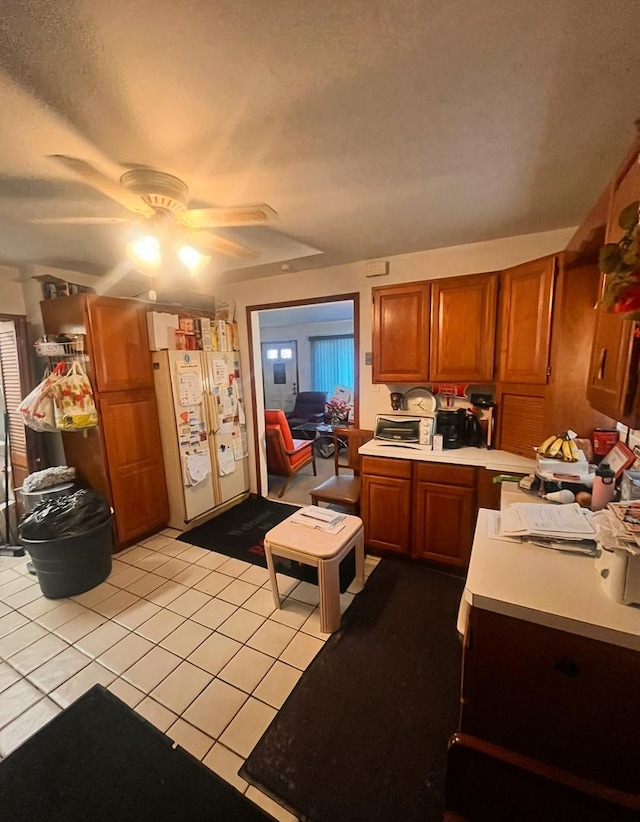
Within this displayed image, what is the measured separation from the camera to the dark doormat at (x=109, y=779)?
47.4 inches

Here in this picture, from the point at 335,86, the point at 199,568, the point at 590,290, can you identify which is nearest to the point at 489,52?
the point at 335,86

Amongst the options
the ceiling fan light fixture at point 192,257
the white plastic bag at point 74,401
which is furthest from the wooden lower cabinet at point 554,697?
the white plastic bag at point 74,401

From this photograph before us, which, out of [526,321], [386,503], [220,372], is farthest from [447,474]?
[220,372]

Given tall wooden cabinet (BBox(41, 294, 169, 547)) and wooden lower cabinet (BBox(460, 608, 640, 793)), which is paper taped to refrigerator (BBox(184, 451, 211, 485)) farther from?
wooden lower cabinet (BBox(460, 608, 640, 793))

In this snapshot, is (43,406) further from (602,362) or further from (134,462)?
(602,362)

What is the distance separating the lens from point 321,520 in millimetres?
2203

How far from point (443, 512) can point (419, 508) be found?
167 mm

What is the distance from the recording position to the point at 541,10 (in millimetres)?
843

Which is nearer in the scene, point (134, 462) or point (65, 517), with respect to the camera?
point (65, 517)

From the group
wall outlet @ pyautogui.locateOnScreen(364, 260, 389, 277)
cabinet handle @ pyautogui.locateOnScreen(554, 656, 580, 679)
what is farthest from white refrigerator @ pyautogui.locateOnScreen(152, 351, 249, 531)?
cabinet handle @ pyautogui.locateOnScreen(554, 656, 580, 679)

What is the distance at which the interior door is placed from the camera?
7.15 m

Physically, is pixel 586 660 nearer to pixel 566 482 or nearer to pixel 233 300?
pixel 566 482

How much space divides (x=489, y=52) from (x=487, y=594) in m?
1.60

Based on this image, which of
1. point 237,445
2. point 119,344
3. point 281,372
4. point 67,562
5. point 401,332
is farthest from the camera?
point 281,372
